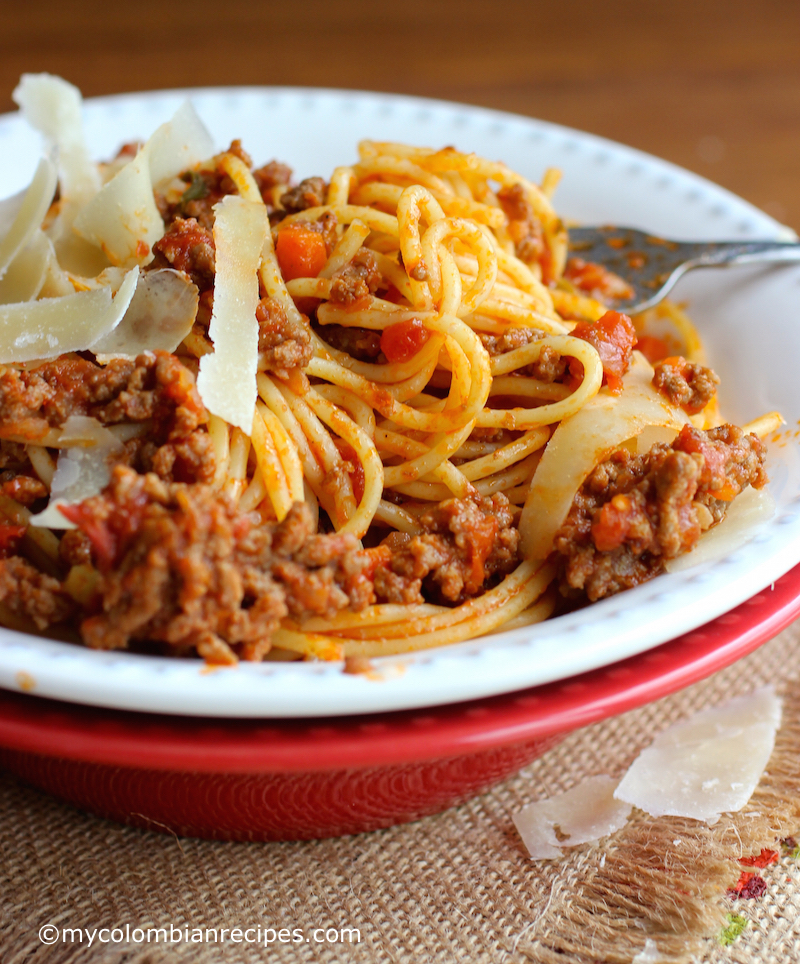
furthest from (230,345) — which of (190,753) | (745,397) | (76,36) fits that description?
(76,36)

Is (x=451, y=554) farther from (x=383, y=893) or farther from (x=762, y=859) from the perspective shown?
(x=762, y=859)

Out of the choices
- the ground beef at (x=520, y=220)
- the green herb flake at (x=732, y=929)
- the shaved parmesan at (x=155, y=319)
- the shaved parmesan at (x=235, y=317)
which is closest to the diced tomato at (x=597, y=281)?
the ground beef at (x=520, y=220)

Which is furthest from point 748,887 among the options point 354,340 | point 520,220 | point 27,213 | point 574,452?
point 27,213

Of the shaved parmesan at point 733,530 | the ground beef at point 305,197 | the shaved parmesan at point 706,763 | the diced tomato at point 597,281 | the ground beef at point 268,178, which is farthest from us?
the diced tomato at point 597,281

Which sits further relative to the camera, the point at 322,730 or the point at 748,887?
the point at 748,887

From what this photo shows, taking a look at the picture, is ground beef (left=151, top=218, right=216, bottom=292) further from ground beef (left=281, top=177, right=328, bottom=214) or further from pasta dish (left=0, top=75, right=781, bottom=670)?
ground beef (left=281, top=177, right=328, bottom=214)

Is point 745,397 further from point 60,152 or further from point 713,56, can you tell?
point 713,56

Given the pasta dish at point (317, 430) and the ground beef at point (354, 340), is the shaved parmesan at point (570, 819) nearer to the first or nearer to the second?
the pasta dish at point (317, 430)
